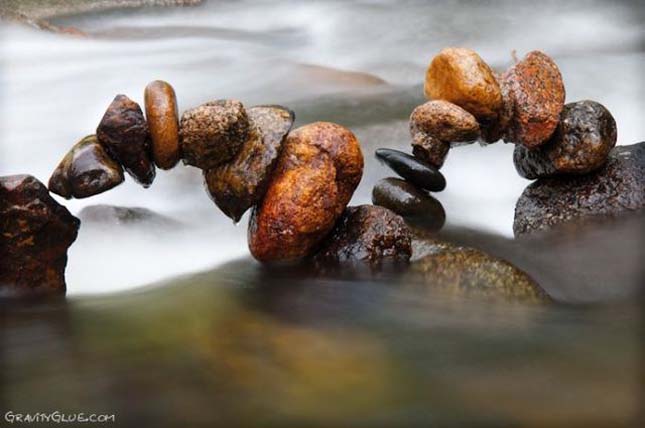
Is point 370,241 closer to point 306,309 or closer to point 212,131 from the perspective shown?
point 306,309

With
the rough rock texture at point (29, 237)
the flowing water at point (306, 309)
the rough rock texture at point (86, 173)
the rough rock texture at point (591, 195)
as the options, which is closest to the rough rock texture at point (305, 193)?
the flowing water at point (306, 309)

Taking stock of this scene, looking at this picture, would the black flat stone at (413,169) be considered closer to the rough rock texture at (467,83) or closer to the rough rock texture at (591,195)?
the rough rock texture at (467,83)

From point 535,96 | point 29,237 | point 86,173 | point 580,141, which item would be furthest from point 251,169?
point 580,141

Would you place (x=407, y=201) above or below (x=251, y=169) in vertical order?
below

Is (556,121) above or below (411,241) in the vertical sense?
above

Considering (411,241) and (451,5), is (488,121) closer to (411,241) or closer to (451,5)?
(411,241)

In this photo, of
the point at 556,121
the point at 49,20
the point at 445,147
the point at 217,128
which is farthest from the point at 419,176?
the point at 49,20
